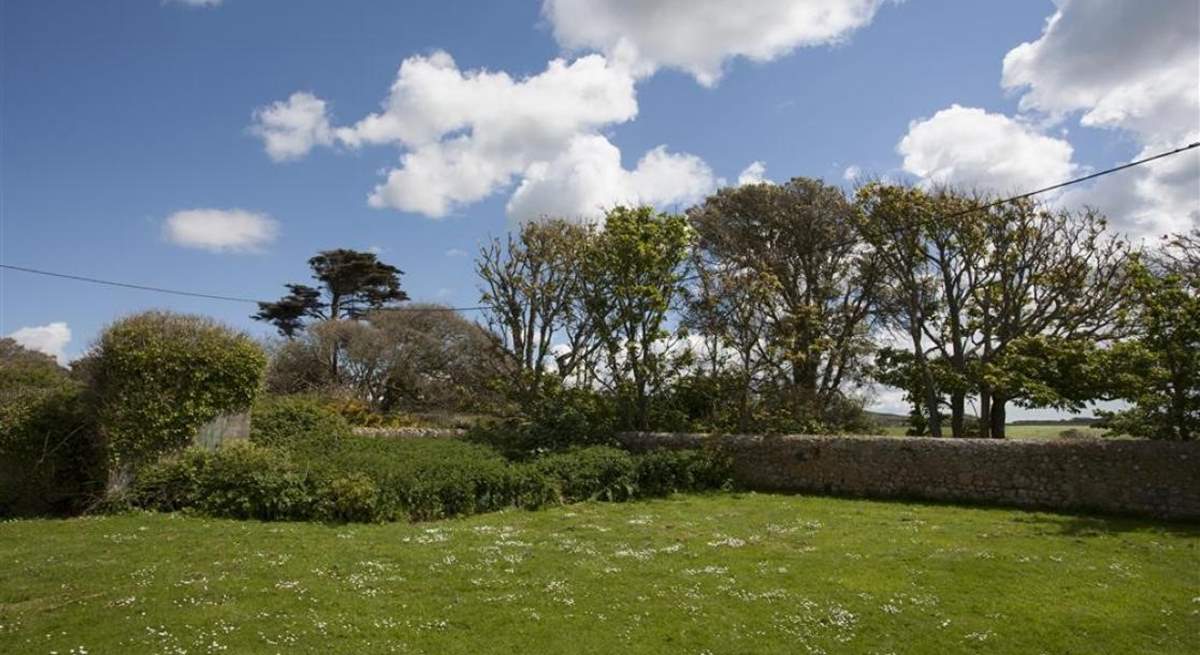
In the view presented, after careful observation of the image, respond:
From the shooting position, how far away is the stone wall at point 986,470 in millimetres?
14047

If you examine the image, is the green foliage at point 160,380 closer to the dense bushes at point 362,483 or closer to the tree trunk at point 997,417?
the dense bushes at point 362,483

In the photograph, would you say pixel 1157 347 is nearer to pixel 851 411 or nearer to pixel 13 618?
pixel 851 411

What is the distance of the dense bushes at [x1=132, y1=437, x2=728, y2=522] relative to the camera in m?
13.0

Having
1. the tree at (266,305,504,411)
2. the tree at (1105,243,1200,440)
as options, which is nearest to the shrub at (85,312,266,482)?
the tree at (266,305,504,411)

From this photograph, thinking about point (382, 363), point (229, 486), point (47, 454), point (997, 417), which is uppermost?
point (382, 363)

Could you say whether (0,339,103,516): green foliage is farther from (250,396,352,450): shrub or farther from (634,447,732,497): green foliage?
(634,447,732,497): green foliage

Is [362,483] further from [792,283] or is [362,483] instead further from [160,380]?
[792,283]

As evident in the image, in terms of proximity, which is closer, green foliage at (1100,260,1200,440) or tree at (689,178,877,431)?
green foliage at (1100,260,1200,440)

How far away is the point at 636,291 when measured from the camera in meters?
22.3

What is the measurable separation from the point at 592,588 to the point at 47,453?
463 inches

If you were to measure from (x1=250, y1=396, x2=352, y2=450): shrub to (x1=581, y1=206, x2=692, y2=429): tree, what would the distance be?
879 cm

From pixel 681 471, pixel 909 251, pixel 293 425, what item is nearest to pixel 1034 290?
pixel 909 251

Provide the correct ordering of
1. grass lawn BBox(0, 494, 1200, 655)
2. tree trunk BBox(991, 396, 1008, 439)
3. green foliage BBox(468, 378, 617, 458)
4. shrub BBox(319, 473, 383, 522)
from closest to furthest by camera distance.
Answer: grass lawn BBox(0, 494, 1200, 655) → shrub BBox(319, 473, 383, 522) → green foliage BBox(468, 378, 617, 458) → tree trunk BBox(991, 396, 1008, 439)

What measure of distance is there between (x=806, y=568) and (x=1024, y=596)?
8.45 feet
